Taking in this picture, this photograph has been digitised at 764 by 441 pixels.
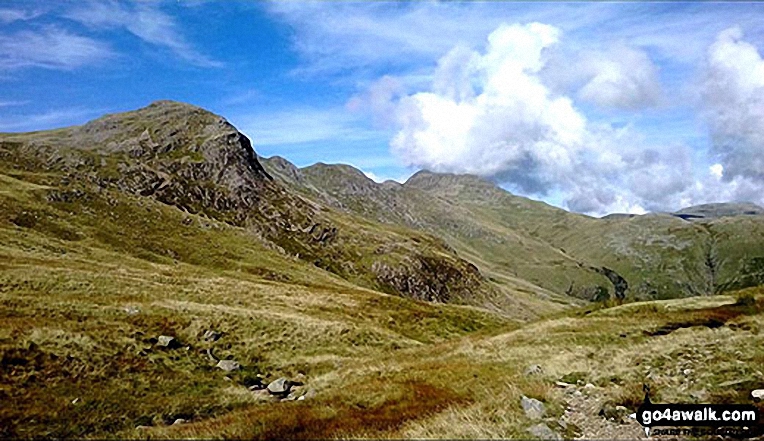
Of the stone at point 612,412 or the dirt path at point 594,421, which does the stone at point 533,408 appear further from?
the stone at point 612,412

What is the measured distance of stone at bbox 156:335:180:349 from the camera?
103ft

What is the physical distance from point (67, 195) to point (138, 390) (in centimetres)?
12520

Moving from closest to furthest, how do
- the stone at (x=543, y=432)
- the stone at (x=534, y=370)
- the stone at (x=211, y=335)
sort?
the stone at (x=543, y=432), the stone at (x=534, y=370), the stone at (x=211, y=335)

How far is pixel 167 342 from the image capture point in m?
31.7

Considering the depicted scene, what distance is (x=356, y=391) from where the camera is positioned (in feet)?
69.0

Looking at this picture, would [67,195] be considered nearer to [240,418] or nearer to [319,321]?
[319,321]

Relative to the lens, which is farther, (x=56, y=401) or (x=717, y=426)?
(x=56, y=401)

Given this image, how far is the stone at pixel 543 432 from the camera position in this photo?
13.3 meters

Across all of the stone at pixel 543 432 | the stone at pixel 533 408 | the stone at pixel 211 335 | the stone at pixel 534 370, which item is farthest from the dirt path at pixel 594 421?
the stone at pixel 211 335

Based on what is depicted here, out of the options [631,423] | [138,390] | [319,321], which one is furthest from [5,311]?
[631,423]

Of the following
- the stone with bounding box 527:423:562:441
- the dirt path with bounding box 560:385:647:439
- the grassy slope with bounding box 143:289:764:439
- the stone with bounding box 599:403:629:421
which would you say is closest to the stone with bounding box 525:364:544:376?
the grassy slope with bounding box 143:289:764:439

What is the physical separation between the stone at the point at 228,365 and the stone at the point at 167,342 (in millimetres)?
3287

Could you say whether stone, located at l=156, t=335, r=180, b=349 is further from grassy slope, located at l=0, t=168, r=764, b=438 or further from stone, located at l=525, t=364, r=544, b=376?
stone, located at l=525, t=364, r=544, b=376

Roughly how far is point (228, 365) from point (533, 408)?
20909 mm
